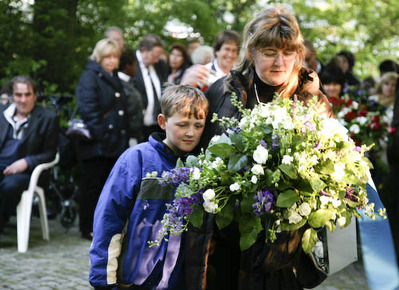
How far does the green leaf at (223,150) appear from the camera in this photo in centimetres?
288

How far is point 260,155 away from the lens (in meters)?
2.77

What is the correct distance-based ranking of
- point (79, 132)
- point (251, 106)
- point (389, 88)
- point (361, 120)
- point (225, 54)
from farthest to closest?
point (389, 88), point (79, 132), point (361, 120), point (225, 54), point (251, 106)

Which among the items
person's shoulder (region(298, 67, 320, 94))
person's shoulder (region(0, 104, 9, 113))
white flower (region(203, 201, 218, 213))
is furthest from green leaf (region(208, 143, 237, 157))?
person's shoulder (region(0, 104, 9, 113))

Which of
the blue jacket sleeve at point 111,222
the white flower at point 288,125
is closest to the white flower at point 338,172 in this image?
the white flower at point 288,125

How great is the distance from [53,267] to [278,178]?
14.9ft

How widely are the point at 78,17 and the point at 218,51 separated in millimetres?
3268

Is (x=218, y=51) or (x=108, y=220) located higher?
(x=218, y=51)

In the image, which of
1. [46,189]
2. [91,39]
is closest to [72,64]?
[91,39]

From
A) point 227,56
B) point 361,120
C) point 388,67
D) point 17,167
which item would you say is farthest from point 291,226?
point 388,67

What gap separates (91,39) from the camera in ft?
33.4

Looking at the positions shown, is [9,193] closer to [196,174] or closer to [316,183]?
[196,174]

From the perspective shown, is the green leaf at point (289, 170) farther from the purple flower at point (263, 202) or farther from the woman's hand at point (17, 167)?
the woman's hand at point (17, 167)

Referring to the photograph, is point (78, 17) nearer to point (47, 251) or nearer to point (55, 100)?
point (55, 100)

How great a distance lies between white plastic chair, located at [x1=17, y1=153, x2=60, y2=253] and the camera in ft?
24.6
